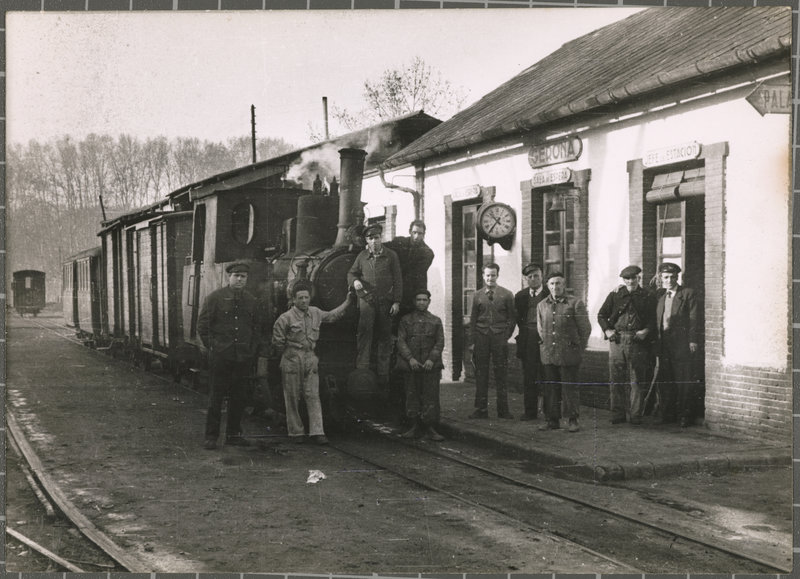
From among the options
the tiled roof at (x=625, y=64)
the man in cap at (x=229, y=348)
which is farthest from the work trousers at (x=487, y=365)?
the man in cap at (x=229, y=348)

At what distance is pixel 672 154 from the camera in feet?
23.9

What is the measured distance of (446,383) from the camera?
1008 cm

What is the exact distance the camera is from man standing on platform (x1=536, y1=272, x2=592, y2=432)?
25.0ft

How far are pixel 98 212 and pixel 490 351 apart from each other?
162 inches

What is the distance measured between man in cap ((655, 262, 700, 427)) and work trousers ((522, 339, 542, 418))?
4.47ft

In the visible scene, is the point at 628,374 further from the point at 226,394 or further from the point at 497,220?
the point at 226,394

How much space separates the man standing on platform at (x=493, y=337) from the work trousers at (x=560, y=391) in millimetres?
673

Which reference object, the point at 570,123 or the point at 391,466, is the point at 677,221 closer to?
the point at 570,123

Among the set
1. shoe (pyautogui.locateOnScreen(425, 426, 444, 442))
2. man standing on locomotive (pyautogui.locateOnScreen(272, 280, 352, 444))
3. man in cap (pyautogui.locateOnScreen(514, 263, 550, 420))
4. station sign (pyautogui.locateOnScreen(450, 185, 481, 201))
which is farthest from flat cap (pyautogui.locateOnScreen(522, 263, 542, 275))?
man standing on locomotive (pyautogui.locateOnScreen(272, 280, 352, 444))

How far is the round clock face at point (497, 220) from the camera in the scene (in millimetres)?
8820

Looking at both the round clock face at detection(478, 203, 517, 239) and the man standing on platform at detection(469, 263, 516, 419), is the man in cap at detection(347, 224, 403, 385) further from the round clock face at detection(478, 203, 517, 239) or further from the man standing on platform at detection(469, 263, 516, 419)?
the round clock face at detection(478, 203, 517, 239)

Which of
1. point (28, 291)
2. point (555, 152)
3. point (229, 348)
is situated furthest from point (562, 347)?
point (28, 291)

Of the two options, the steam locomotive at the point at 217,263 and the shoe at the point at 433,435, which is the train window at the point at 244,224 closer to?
the steam locomotive at the point at 217,263

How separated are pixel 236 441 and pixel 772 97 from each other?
5.27 m
